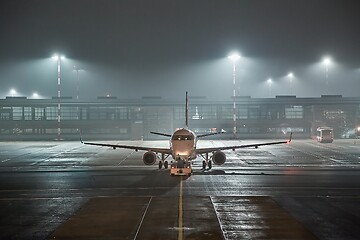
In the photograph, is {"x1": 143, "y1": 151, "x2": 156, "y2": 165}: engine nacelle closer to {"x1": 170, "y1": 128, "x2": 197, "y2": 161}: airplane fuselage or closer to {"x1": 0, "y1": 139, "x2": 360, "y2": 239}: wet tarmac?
{"x1": 0, "y1": 139, "x2": 360, "y2": 239}: wet tarmac

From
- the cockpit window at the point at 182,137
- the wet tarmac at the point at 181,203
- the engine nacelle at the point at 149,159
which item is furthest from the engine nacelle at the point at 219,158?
the engine nacelle at the point at 149,159

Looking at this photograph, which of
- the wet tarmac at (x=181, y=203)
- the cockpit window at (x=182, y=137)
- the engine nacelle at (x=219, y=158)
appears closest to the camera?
the wet tarmac at (x=181, y=203)

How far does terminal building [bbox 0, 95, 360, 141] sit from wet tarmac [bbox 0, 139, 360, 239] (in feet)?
256

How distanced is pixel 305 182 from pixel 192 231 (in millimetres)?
18945

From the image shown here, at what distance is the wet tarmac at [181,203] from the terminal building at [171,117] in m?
78.0

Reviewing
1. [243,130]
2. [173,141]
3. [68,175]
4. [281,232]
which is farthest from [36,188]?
[243,130]

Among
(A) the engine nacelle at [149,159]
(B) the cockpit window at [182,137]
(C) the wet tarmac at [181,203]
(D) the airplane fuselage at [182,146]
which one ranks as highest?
(B) the cockpit window at [182,137]

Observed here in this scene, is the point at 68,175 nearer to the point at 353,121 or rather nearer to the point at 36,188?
the point at 36,188

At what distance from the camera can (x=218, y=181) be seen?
116ft

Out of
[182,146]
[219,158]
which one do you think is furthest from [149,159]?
[219,158]

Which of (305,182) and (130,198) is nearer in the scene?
(130,198)

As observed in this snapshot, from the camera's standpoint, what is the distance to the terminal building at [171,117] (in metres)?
124

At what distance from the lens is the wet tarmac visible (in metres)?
19.8

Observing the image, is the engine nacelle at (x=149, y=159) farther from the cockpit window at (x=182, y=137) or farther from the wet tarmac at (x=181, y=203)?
the cockpit window at (x=182, y=137)
